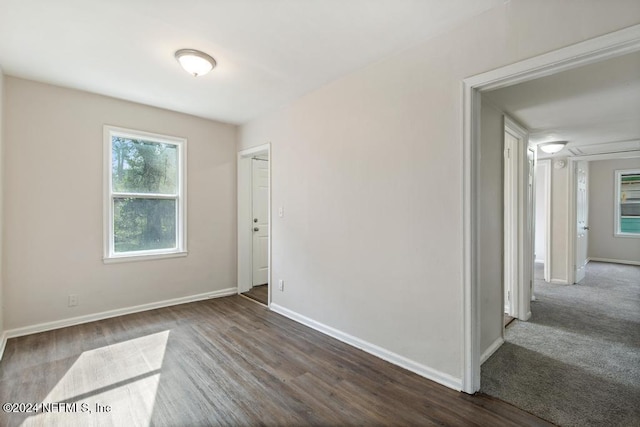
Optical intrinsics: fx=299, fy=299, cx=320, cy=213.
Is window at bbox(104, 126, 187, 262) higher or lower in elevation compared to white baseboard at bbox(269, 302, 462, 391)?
higher

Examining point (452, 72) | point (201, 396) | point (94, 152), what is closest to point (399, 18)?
point (452, 72)

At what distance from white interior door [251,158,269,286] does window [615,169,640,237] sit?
7919 millimetres

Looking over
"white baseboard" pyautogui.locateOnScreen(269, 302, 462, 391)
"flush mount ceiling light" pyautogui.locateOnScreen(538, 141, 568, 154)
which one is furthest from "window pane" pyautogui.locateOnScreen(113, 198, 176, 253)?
"flush mount ceiling light" pyautogui.locateOnScreen(538, 141, 568, 154)

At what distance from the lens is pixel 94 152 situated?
11.1 feet

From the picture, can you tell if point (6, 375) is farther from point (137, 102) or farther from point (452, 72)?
point (452, 72)

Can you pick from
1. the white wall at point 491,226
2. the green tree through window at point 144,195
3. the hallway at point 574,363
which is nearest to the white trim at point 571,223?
the hallway at point 574,363

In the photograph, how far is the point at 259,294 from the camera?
449 cm

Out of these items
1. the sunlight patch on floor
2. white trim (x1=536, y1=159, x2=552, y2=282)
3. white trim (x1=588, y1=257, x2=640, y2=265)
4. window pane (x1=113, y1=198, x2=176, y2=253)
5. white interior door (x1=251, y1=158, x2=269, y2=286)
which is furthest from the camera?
white trim (x1=588, y1=257, x2=640, y2=265)

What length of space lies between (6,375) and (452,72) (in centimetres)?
399

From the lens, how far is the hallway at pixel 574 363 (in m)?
1.92

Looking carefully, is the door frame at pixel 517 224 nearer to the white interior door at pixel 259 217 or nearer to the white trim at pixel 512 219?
the white trim at pixel 512 219

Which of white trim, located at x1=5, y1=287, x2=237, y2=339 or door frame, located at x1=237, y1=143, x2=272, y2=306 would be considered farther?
door frame, located at x1=237, y1=143, x2=272, y2=306

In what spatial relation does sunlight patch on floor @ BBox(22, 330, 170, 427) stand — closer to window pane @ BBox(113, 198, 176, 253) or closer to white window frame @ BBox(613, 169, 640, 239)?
window pane @ BBox(113, 198, 176, 253)

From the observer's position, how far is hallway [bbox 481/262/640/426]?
1923mm
